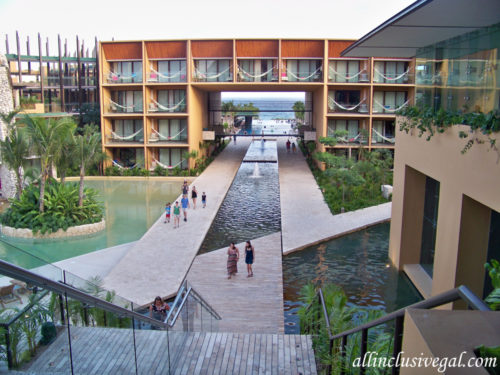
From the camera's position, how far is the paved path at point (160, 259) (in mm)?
13398

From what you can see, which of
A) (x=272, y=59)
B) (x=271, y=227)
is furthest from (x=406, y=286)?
(x=272, y=59)

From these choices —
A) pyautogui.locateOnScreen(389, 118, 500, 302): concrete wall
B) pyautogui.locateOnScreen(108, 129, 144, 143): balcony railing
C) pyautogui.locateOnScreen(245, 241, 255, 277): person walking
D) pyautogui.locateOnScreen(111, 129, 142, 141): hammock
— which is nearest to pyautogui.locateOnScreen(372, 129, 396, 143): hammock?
pyautogui.locateOnScreen(108, 129, 144, 143): balcony railing

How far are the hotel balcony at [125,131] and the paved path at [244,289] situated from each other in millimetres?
20048

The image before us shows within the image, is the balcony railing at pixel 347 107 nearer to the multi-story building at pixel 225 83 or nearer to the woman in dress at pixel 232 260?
the multi-story building at pixel 225 83

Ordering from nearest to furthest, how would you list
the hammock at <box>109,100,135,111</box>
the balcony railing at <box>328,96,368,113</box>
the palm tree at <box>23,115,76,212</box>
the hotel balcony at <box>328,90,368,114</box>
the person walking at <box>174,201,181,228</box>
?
the palm tree at <box>23,115,76,212</box>
the person walking at <box>174,201,181,228</box>
the balcony railing at <box>328,96,368,113</box>
the hotel balcony at <box>328,90,368,114</box>
the hammock at <box>109,100,135,111</box>

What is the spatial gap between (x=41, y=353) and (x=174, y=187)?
2632cm

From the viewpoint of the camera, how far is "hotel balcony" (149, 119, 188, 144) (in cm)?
3544

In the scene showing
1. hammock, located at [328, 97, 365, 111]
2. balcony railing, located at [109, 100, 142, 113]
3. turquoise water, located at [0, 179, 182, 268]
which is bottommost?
turquoise water, located at [0, 179, 182, 268]

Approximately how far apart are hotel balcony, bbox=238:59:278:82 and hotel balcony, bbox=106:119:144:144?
8107 mm

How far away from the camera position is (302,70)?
113 feet

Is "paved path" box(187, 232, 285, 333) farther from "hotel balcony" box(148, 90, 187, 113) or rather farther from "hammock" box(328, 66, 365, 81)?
"hotel balcony" box(148, 90, 187, 113)

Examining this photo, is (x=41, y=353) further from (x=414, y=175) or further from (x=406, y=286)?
(x=414, y=175)

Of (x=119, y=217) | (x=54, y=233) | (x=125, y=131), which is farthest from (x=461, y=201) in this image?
(x=125, y=131)

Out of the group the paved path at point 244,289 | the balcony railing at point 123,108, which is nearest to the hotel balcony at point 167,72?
the balcony railing at point 123,108
